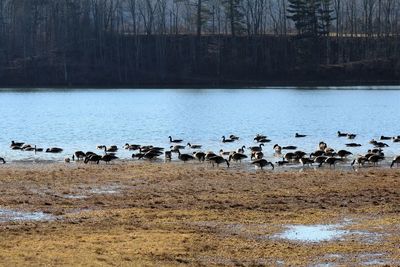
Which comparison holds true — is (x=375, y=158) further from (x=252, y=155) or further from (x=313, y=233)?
(x=313, y=233)

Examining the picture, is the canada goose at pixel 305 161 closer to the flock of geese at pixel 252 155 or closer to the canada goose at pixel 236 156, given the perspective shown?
the flock of geese at pixel 252 155

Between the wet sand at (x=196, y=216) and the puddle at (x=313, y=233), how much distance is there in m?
0.17

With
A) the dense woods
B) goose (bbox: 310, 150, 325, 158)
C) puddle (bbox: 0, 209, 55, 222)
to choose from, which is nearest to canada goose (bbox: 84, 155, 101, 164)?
goose (bbox: 310, 150, 325, 158)

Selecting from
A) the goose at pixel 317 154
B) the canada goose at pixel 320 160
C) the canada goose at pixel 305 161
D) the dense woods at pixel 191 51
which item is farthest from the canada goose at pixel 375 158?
the dense woods at pixel 191 51

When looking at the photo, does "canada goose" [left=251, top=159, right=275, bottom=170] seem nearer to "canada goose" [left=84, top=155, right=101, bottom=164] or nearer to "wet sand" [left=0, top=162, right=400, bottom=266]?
"wet sand" [left=0, top=162, right=400, bottom=266]

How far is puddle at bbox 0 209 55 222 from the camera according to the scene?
20234mm

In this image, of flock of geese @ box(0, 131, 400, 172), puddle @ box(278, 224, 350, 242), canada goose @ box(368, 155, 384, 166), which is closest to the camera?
puddle @ box(278, 224, 350, 242)

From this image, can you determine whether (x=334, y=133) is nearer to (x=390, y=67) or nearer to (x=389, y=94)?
(x=389, y=94)

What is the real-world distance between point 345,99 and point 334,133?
33.8 meters

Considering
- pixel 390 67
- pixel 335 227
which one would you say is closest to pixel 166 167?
pixel 335 227

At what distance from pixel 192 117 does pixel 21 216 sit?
152 ft

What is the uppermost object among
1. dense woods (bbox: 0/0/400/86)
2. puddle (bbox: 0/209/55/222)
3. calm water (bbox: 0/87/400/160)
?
dense woods (bbox: 0/0/400/86)

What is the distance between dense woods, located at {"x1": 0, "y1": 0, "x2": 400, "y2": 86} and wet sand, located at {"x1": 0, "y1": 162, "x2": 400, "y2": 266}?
8209cm

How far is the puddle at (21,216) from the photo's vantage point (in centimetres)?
2023
